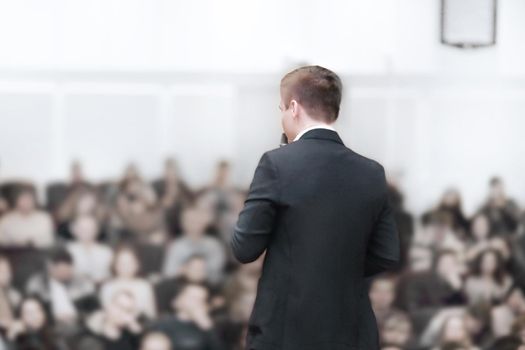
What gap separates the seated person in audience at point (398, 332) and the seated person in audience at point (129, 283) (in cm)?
96

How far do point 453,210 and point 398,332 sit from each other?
21.8 inches

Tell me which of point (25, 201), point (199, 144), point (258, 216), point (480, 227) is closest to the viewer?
point (258, 216)

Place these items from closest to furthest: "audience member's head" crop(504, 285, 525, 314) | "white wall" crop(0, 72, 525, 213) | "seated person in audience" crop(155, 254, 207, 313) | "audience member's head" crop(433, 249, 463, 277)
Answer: "white wall" crop(0, 72, 525, 213) < "seated person in audience" crop(155, 254, 207, 313) < "audience member's head" crop(433, 249, 463, 277) < "audience member's head" crop(504, 285, 525, 314)

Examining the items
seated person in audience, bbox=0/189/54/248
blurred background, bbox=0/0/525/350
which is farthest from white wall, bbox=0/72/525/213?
seated person in audience, bbox=0/189/54/248

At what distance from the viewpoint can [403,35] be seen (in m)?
4.11

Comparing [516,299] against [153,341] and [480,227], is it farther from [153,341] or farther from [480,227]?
[153,341]

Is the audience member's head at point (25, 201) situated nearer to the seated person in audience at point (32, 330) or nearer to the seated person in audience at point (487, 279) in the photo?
the seated person in audience at point (32, 330)

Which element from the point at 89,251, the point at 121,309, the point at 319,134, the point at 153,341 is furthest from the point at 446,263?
the point at 319,134

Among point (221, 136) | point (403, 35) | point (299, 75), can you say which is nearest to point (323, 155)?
point (299, 75)

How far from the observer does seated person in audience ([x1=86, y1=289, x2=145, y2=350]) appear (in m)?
3.87

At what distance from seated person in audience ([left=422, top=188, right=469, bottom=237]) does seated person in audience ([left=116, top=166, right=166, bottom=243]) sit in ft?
3.61

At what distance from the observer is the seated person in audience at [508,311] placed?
430 centimetres

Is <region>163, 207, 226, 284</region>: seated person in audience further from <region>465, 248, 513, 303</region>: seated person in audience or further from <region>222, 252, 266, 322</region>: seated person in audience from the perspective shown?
<region>465, 248, 513, 303</region>: seated person in audience

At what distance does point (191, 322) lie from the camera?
3.94 metres
